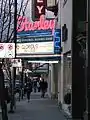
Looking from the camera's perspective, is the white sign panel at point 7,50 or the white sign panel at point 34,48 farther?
the white sign panel at point 34,48

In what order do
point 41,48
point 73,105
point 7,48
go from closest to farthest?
point 73,105 < point 7,48 < point 41,48

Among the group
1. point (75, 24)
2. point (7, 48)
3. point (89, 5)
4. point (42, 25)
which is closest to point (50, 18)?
point (42, 25)

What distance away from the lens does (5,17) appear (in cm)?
3675

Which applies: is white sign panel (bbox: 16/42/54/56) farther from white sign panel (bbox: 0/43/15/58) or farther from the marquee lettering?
white sign panel (bbox: 0/43/15/58)

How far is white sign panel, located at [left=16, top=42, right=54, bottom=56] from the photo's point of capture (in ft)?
103

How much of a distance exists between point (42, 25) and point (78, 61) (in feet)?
42.2

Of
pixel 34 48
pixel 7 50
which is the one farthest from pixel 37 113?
pixel 34 48

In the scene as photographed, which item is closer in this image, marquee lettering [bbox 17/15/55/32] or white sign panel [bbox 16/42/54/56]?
white sign panel [bbox 16/42/54/56]

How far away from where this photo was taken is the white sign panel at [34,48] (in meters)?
31.5

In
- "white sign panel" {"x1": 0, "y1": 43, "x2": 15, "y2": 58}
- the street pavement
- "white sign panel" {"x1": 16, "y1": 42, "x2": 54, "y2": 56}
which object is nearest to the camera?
the street pavement

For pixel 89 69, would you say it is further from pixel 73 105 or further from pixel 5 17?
pixel 5 17

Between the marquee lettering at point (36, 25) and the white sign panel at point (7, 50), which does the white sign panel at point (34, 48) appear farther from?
the white sign panel at point (7, 50)

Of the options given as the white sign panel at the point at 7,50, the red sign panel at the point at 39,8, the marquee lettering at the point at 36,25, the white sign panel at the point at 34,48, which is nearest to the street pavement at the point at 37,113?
the white sign panel at the point at 7,50

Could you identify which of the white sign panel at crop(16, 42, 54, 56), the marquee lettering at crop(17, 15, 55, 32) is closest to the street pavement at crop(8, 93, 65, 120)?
the white sign panel at crop(16, 42, 54, 56)
